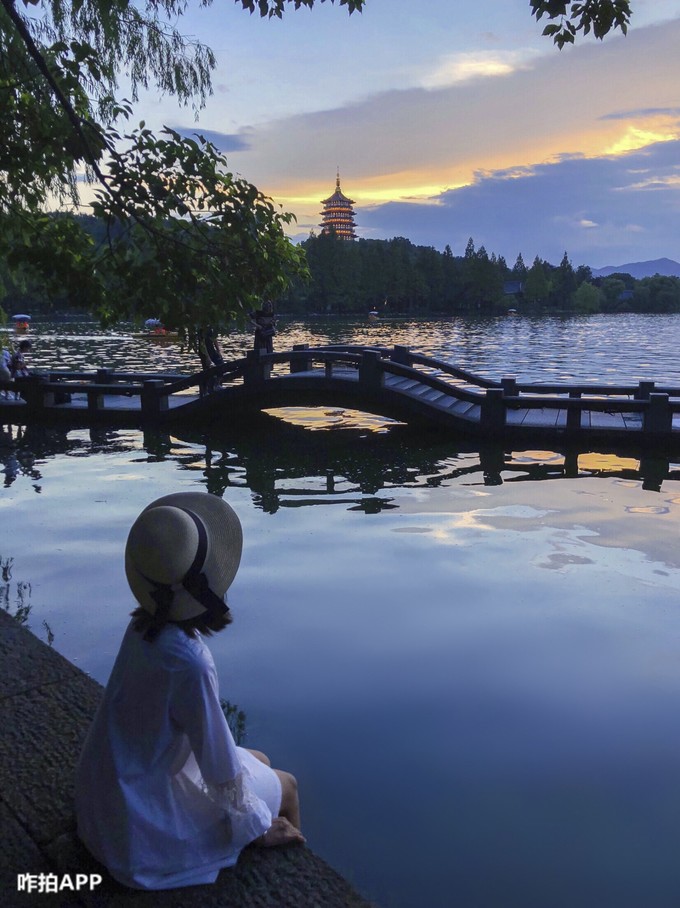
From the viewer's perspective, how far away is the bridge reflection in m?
10.7

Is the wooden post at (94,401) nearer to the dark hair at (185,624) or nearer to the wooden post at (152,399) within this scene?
the wooden post at (152,399)

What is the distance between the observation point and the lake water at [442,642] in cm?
381

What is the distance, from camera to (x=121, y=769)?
7.83ft

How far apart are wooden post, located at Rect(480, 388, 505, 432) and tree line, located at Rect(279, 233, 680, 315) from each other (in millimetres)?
80655

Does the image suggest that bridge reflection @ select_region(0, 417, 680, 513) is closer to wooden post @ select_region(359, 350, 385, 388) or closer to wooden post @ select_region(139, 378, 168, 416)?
wooden post @ select_region(139, 378, 168, 416)

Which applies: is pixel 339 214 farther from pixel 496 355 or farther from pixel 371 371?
pixel 371 371

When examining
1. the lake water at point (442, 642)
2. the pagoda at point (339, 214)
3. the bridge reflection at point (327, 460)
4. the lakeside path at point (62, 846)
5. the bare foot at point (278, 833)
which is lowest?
the lake water at point (442, 642)

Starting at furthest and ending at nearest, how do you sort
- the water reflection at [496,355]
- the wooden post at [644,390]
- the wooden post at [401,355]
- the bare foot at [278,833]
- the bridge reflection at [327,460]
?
1. the water reflection at [496,355]
2. the wooden post at [401,355]
3. the wooden post at [644,390]
4. the bridge reflection at [327,460]
5. the bare foot at [278,833]

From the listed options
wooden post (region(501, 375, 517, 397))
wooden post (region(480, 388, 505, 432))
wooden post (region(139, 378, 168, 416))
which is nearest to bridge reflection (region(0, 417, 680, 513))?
wooden post (region(480, 388, 505, 432))

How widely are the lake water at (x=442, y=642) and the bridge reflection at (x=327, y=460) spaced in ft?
0.26

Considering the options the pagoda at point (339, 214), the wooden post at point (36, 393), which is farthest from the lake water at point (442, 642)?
the pagoda at point (339, 214)

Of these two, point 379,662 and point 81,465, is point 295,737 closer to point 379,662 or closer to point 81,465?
point 379,662

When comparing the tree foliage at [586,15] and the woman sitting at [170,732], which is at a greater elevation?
the tree foliage at [586,15]

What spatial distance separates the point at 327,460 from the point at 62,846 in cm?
993
